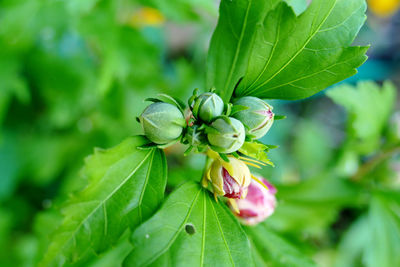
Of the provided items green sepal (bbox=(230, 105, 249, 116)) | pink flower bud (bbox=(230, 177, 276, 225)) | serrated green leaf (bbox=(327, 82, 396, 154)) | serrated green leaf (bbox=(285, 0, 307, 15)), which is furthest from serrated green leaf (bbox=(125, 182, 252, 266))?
serrated green leaf (bbox=(327, 82, 396, 154))

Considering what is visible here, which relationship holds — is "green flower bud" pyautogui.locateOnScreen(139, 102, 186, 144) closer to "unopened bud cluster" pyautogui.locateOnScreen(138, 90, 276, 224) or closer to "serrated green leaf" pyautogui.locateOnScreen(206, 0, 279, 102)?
"unopened bud cluster" pyautogui.locateOnScreen(138, 90, 276, 224)

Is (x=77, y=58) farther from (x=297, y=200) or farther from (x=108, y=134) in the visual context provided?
(x=297, y=200)

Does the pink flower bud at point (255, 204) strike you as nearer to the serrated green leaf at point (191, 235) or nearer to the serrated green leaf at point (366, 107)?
the serrated green leaf at point (191, 235)

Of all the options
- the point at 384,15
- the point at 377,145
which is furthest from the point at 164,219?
the point at 384,15

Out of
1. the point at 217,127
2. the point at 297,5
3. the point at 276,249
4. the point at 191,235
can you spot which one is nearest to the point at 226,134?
the point at 217,127

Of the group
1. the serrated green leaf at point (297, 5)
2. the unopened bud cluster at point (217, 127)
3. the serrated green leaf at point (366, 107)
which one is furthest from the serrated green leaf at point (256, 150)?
the serrated green leaf at point (366, 107)

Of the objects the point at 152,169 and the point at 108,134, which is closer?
the point at 152,169
